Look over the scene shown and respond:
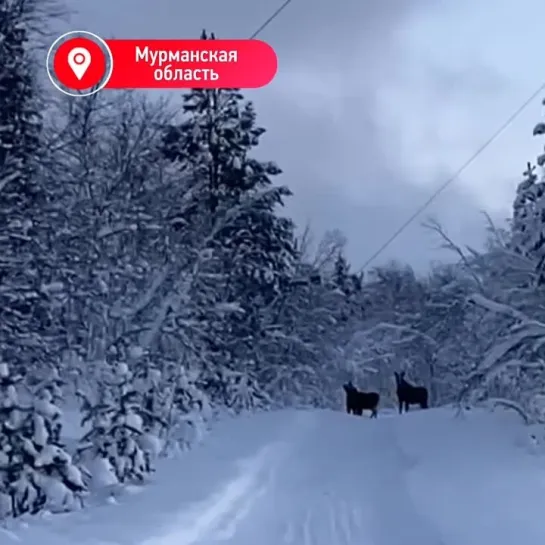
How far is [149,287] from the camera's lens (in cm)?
2323

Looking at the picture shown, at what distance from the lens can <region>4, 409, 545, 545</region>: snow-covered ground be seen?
837 centimetres

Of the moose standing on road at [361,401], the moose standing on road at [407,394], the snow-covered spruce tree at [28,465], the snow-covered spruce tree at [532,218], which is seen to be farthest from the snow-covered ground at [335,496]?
the moose standing on road at [407,394]

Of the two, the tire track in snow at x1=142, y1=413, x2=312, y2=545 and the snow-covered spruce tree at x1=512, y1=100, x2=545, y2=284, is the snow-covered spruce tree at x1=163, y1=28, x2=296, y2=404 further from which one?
the tire track in snow at x1=142, y1=413, x2=312, y2=545

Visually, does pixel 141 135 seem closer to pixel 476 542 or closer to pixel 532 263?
pixel 532 263

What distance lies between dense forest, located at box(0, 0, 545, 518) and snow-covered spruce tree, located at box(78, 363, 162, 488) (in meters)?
0.03

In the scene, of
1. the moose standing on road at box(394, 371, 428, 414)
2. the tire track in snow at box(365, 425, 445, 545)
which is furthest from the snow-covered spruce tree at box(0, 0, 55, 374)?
the moose standing on road at box(394, 371, 428, 414)

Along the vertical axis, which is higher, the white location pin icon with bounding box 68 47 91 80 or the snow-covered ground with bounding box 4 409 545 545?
the white location pin icon with bounding box 68 47 91 80

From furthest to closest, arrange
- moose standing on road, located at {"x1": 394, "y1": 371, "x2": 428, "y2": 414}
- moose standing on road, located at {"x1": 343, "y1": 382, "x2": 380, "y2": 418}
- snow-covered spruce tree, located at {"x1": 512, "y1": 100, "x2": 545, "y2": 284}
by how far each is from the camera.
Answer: moose standing on road, located at {"x1": 394, "y1": 371, "x2": 428, "y2": 414} → moose standing on road, located at {"x1": 343, "y1": 382, "x2": 380, "y2": 418} → snow-covered spruce tree, located at {"x1": 512, "y1": 100, "x2": 545, "y2": 284}

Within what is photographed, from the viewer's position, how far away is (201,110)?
99.0ft

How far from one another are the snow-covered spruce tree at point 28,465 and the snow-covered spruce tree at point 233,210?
1833 centimetres

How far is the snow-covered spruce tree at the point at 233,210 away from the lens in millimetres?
29000

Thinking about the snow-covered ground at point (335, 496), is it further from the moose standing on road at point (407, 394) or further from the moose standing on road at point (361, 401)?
the moose standing on road at point (407, 394)

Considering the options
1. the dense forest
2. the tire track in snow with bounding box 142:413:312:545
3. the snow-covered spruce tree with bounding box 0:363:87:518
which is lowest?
the tire track in snow with bounding box 142:413:312:545

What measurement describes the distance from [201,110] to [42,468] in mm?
22191
